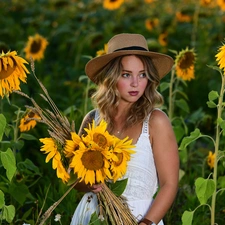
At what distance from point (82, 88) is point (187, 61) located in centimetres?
180

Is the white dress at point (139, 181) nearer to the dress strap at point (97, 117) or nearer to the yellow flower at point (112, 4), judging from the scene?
the dress strap at point (97, 117)

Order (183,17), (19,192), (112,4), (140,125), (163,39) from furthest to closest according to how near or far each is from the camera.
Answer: (183,17) → (112,4) → (163,39) → (19,192) → (140,125)

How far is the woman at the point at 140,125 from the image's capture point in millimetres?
3598

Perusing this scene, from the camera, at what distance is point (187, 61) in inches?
180

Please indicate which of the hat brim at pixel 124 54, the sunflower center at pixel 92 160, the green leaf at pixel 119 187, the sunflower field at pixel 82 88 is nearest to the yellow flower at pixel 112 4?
the sunflower field at pixel 82 88

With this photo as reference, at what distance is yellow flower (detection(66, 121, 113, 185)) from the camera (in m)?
3.27

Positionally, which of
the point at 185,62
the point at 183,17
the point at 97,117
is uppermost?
the point at 183,17

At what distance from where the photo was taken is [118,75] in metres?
3.64

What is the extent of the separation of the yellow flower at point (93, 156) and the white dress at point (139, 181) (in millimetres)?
332

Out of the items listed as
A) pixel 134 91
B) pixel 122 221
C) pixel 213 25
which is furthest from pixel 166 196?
pixel 213 25

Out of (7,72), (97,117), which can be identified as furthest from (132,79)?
(7,72)

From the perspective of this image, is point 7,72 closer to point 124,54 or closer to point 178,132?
point 124,54

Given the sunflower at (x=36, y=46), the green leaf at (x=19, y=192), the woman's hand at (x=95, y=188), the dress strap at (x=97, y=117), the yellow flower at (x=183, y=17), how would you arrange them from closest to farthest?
the woman's hand at (x=95, y=188)
the dress strap at (x=97, y=117)
the green leaf at (x=19, y=192)
the sunflower at (x=36, y=46)
the yellow flower at (x=183, y=17)

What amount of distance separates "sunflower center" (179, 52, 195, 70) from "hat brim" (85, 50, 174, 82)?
27.8 inches
